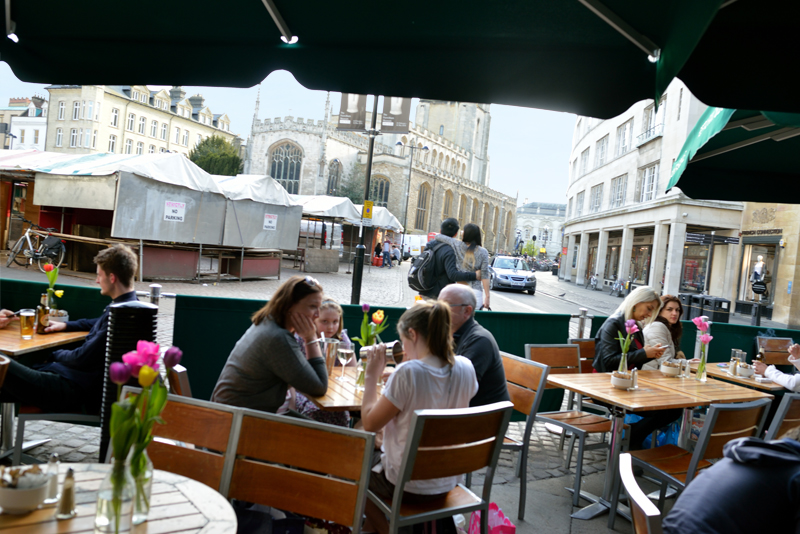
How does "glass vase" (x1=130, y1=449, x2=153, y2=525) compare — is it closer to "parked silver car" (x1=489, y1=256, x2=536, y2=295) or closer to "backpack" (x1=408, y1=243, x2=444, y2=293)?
"backpack" (x1=408, y1=243, x2=444, y2=293)

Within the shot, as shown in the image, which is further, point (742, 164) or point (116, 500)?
point (742, 164)

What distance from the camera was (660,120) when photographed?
26672 mm

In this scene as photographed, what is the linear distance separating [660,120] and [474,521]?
28.0 metres

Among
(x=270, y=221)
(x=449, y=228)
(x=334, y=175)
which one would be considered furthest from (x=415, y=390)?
(x=334, y=175)

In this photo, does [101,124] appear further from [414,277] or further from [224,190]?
[414,277]

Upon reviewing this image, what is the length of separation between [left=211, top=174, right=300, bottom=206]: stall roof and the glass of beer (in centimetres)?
1262

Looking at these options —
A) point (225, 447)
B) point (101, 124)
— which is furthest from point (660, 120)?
point (101, 124)

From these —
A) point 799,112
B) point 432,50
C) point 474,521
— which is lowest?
point 474,521

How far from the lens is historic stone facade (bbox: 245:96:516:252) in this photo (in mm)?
58219

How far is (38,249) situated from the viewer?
14320 millimetres

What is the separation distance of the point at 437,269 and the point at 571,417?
93.0 inches

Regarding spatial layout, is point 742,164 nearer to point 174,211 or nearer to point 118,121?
point 174,211

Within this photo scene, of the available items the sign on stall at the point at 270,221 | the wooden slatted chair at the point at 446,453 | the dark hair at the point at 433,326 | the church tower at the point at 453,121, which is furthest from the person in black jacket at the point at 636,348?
the church tower at the point at 453,121

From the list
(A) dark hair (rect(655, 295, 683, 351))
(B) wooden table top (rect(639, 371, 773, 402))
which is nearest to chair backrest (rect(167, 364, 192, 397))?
(B) wooden table top (rect(639, 371, 773, 402))
